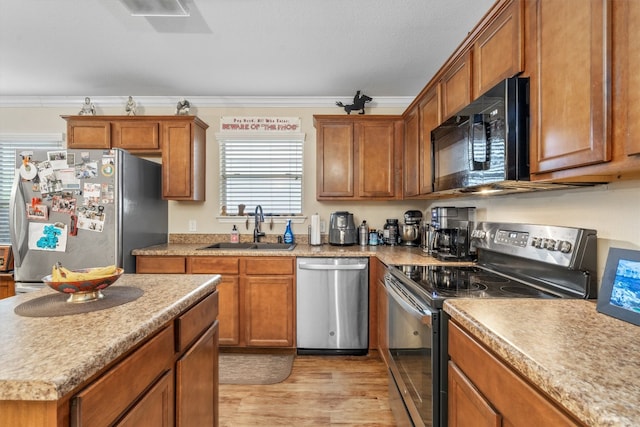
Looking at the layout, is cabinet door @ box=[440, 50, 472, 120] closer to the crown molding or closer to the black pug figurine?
the black pug figurine

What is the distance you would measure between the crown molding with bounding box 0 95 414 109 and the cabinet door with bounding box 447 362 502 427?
278 centimetres

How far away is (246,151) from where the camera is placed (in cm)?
340

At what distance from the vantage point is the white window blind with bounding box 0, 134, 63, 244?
Answer: 334 centimetres

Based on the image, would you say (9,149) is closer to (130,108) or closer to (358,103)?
(130,108)

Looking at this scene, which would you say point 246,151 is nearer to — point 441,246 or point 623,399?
point 441,246

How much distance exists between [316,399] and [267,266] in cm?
108

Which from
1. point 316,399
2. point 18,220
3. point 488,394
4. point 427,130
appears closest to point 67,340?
point 488,394

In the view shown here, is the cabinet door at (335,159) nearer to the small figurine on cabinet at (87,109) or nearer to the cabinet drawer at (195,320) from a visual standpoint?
the cabinet drawer at (195,320)

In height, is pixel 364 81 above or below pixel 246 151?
above

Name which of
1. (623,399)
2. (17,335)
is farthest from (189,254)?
(623,399)

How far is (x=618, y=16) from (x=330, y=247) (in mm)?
2422

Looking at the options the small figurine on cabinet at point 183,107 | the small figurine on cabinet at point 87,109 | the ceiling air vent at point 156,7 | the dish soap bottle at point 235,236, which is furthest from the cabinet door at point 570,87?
the small figurine on cabinet at point 87,109

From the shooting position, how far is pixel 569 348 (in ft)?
2.67

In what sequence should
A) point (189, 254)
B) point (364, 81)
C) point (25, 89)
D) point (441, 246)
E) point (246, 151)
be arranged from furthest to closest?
point (246, 151) < point (25, 89) < point (364, 81) < point (189, 254) < point (441, 246)
